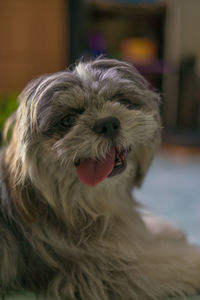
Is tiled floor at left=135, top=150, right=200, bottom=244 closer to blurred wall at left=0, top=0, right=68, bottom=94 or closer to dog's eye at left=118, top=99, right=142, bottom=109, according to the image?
dog's eye at left=118, top=99, right=142, bottom=109

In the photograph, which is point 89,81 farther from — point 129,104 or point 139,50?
point 139,50

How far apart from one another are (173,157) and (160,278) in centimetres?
219

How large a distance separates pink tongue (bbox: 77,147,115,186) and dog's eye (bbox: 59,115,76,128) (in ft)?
0.34

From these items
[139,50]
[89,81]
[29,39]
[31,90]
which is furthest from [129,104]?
[139,50]

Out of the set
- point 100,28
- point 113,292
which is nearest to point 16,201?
point 113,292

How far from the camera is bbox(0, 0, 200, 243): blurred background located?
373 cm

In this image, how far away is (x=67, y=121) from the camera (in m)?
1.04

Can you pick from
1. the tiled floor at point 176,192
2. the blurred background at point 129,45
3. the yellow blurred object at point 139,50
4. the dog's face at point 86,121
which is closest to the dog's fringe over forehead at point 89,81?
the dog's face at point 86,121

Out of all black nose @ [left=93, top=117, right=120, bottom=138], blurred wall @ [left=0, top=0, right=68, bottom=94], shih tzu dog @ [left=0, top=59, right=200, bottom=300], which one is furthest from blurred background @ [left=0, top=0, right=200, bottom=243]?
black nose @ [left=93, top=117, right=120, bottom=138]

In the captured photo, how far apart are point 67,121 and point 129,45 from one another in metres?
3.30

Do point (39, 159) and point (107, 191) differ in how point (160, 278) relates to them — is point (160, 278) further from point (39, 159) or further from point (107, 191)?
point (39, 159)

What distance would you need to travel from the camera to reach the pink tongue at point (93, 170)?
3.54 ft

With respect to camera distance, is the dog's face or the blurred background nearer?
the dog's face

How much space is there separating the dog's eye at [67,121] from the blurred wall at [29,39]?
282 centimetres
